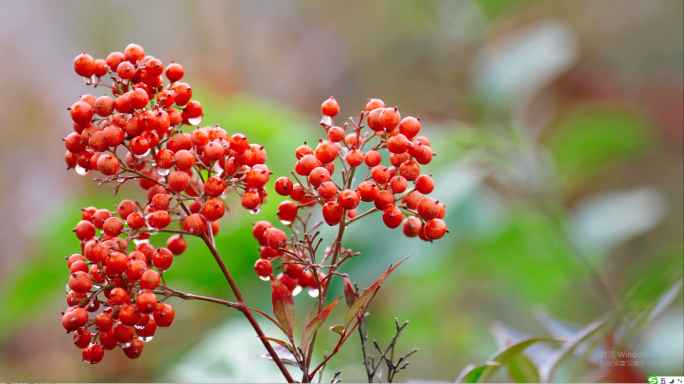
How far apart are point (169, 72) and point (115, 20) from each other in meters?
2.26

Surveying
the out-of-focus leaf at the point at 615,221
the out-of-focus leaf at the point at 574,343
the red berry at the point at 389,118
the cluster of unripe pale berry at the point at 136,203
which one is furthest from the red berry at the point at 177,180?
the out-of-focus leaf at the point at 615,221

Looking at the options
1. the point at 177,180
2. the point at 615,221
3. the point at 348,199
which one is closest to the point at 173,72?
the point at 177,180

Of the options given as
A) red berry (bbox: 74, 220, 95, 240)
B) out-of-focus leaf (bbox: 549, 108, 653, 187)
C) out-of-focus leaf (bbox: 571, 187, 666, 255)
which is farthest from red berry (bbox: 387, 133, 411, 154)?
out-of-focus leaf (bbox: 549, 108, 653, 187)

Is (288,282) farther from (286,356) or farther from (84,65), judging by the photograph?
(84,65)

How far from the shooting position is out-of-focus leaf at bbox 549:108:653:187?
1.56 m

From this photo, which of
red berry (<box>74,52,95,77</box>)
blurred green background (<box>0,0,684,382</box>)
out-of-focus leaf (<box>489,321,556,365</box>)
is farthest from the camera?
blurred green background (<box>0,0,684,382</box>)

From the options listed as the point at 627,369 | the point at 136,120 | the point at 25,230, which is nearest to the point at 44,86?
the point at 25,230

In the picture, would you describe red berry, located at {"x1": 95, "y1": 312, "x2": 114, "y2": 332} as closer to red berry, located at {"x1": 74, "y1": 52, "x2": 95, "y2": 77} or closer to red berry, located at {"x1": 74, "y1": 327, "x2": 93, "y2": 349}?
red berry, located at {"x1": 74, "y1": 327, "x2": 93, "y2": 349}

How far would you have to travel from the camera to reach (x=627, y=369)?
3.12 ft

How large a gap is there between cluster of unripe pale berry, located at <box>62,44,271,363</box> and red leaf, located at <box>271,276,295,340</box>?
3.5 inches

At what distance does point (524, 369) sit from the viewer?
714 mm

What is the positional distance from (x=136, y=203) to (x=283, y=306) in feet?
0.59

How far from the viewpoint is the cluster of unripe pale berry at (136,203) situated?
1.62ft

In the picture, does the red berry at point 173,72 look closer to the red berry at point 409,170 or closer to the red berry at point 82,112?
the red berry at point 82,112
